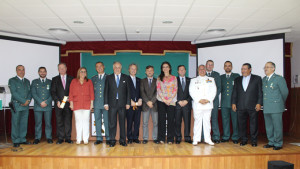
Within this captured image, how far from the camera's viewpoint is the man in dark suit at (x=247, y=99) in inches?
176

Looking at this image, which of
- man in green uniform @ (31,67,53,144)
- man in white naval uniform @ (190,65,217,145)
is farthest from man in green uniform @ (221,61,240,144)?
man in green uniform @ (31,67,53,144)

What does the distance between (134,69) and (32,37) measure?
311 cm

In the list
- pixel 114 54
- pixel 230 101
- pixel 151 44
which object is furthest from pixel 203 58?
pixel 114 54

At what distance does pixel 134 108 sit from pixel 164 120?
0.60 metres

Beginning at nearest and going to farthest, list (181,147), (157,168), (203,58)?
(157,168)
(181,147)
(203,58)

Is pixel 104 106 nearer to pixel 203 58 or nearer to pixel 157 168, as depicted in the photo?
pixel 157 168

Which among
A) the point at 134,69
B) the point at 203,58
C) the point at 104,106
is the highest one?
the point at 203,58

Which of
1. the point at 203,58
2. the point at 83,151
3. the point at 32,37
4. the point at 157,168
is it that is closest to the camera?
the point at 157,168

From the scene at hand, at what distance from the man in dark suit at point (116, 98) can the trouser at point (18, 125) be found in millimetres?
1715

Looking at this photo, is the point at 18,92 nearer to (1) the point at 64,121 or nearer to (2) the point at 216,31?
(1) the point at 64,121

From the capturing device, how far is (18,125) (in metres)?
4.68

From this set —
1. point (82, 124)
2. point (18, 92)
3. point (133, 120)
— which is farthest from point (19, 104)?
point (133, 120)

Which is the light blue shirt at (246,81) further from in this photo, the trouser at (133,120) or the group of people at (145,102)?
the trouser at (133,120)

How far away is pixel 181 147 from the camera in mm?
4336
